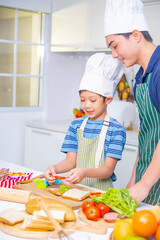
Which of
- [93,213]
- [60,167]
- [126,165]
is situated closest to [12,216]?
[93,213]

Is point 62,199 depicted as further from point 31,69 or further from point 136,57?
point 31,69

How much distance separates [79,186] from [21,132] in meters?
2.13

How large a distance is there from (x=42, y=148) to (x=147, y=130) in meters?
2.01

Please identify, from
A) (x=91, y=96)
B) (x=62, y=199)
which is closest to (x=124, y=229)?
(x=62, y=199)

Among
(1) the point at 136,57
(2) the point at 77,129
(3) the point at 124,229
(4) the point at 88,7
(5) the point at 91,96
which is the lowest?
(3) the point at 124,229

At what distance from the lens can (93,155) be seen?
6.13 ft

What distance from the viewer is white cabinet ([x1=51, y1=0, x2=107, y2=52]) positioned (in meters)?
3.36

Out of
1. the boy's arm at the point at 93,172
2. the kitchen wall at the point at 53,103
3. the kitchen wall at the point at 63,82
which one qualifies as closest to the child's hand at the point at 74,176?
the boy's arm at the point at 93,172

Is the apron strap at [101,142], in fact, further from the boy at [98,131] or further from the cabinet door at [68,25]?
the cabinet door at [68,25]

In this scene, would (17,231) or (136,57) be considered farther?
(136,57)

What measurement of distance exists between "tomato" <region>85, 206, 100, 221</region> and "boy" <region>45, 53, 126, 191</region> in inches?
19.6

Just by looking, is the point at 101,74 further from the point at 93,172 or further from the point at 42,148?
the point at 42,148

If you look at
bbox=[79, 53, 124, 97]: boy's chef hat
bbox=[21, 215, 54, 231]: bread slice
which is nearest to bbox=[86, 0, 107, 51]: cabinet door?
bbox=[79, 53, 124, 97]: boy's chef hat

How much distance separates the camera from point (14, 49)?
11.9ft
